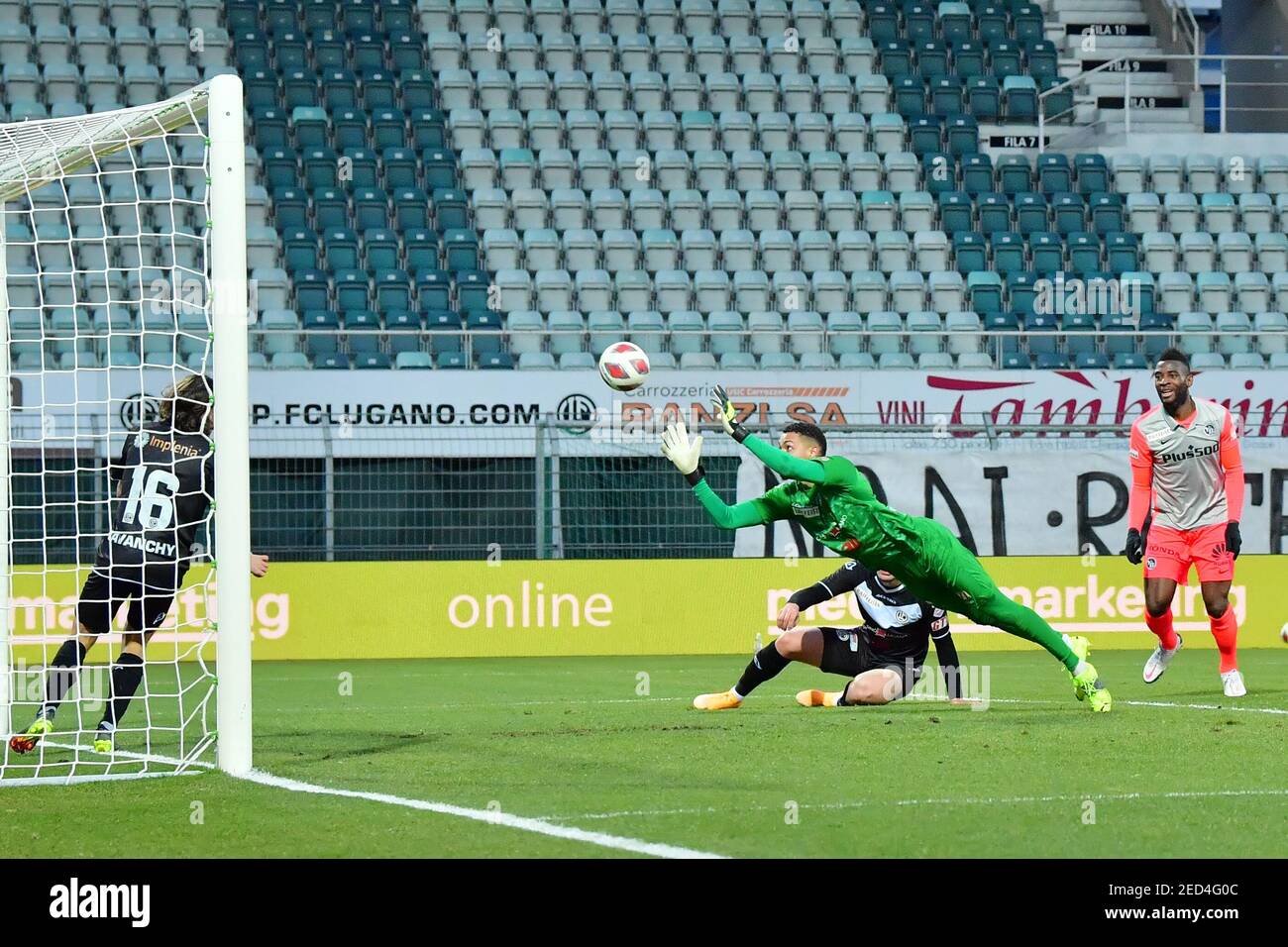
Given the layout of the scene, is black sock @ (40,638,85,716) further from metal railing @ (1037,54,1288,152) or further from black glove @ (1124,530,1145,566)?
metal railing @ (1037,54,1288,152)

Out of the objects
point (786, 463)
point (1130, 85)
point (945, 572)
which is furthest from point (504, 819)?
point (1130, 85)

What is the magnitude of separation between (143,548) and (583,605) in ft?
30.0

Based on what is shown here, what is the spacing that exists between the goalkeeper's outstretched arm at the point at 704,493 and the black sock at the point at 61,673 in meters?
3.23

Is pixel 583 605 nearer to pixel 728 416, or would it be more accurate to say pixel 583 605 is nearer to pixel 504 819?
pixel 728 416

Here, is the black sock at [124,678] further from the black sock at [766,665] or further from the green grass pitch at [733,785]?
the black sock at [766,665]

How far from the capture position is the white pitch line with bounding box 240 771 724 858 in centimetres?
560

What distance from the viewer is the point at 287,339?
19.9 metres

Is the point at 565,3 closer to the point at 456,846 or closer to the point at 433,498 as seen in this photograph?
the point at 433,498

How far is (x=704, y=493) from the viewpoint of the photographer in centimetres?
972

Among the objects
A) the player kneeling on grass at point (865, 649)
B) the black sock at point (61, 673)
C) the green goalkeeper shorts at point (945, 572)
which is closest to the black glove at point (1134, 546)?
the player kneeling on grass at point (865, 649)

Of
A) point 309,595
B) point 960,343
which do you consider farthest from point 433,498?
point 960,343

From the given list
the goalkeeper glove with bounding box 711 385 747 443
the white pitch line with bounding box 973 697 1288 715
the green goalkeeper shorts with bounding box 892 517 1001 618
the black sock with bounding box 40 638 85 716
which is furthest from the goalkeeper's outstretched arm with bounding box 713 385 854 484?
the black sock with bounding box 40 638 85 716

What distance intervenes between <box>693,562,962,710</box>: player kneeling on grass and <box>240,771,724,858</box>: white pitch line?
145 inches
